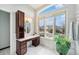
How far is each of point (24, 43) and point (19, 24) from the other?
348mm

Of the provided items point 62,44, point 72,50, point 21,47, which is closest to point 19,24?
point 21,47

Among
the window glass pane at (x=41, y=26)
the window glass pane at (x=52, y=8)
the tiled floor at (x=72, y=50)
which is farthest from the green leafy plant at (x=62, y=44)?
the window glass pane at (x=52, y=8)

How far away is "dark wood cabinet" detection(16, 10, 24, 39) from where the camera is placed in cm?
185

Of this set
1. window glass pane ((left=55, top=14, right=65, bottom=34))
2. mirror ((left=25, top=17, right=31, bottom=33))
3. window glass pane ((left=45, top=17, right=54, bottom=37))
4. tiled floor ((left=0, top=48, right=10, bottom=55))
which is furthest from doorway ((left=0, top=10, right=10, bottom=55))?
window glass pane ((left=55, top=14, right=65, bottom=34))

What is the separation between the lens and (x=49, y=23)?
1.94 meters

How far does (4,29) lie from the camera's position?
185 centimetres

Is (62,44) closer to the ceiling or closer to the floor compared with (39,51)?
closer to the ceiling

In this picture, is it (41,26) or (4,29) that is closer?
(4,29)

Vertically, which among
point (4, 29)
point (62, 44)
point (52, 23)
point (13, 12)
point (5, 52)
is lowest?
point (5, 52)

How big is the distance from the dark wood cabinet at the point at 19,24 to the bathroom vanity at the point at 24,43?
0.09m

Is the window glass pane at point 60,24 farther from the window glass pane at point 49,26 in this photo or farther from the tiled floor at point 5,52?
the tiled floor at point 5,52

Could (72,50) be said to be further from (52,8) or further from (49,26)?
(52,8)

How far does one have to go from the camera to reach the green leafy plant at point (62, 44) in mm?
1862

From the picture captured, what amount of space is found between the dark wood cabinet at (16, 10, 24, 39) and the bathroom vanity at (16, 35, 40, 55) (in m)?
0.09
